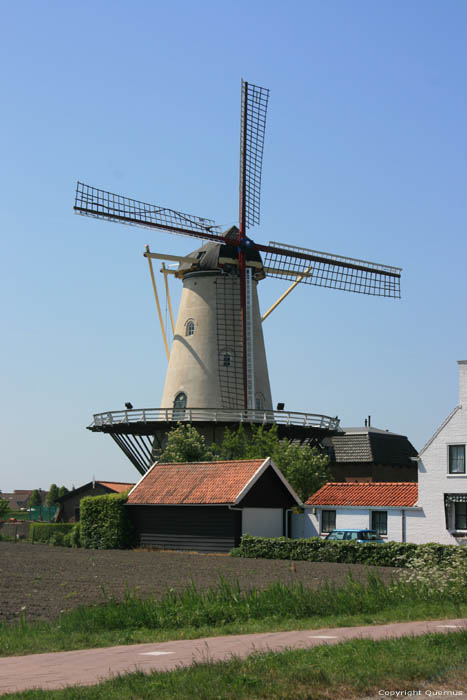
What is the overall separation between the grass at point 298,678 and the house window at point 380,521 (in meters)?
26.8

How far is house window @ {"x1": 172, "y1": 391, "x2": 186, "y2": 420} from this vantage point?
46312mm

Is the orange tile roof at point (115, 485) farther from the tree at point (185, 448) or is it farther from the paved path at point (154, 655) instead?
the paved path at point (154, 655)

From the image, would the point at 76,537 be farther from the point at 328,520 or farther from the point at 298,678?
the point at 298,678

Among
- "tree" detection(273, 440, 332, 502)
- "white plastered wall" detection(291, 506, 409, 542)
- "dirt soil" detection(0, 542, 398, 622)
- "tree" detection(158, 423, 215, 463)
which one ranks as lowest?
"dirt soil" detection(0, 542, 398, 622)

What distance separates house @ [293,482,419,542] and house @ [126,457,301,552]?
3.22 ft

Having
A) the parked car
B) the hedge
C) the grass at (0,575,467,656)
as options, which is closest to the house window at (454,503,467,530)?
the parked car

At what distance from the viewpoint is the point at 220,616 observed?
14.2 m

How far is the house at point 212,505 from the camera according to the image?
37.2 meters

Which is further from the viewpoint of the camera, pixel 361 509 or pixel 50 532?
pixel 50 532

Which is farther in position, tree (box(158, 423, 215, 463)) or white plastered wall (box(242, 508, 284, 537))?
tree (box(158, 423, 215, 463))

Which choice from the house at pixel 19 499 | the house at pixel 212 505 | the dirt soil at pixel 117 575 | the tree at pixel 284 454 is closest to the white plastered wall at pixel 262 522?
the house at pixel 212 505

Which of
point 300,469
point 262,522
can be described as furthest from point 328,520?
point 300,469

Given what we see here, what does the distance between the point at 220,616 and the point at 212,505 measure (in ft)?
76.0

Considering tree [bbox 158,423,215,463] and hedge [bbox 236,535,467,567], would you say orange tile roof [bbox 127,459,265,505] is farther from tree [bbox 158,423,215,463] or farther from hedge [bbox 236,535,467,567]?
hedge [bbox 236,535,467,567]
